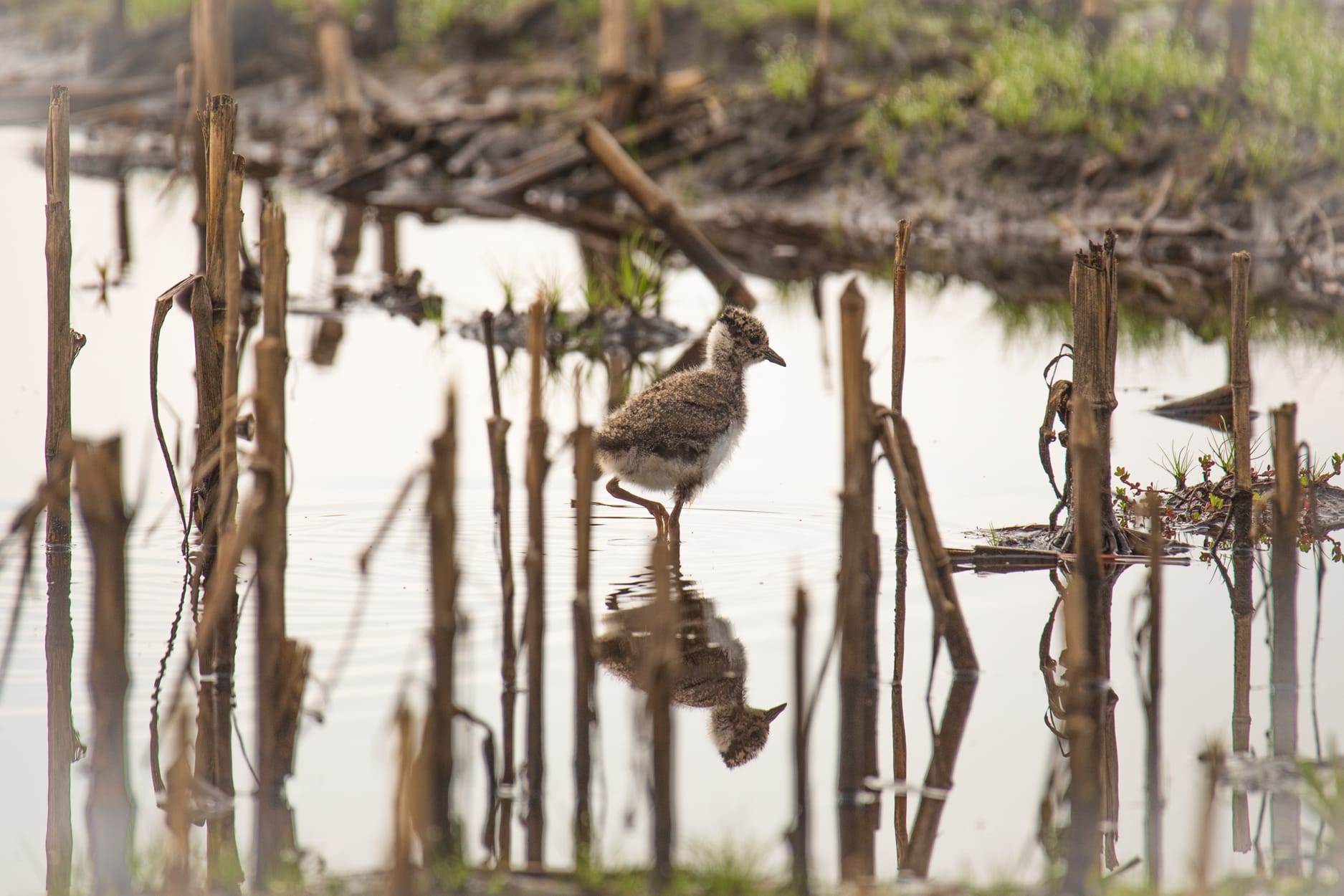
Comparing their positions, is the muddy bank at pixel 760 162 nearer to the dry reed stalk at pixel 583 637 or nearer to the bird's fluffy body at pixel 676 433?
the bird's fluffy body at pixel 676 433

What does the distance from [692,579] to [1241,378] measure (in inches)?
91.3

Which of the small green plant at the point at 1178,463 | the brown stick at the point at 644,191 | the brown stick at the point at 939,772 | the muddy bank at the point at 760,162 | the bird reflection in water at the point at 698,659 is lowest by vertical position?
the brown stick at the point at 939,772

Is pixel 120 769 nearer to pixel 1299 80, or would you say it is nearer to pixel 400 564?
pixel 400 564

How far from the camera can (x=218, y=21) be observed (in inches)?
577

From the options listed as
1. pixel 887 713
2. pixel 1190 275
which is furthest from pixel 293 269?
pixel 887 713

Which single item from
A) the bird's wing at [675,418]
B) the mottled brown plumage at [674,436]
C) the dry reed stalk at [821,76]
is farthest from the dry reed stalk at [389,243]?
the bird's wing at [675,418]

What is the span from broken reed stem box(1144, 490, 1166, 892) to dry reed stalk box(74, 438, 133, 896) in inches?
99.7

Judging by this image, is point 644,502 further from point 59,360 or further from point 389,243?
point 389,243

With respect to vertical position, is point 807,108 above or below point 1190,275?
above

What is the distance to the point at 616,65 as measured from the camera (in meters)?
17.9

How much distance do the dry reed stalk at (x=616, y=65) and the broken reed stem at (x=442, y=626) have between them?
14720 millimetres

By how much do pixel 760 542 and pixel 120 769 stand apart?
11.8 feet

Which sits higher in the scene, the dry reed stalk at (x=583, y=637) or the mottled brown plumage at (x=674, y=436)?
the mottled brown plumage at (x=674, y=436)

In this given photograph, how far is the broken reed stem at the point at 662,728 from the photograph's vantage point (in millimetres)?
3416
